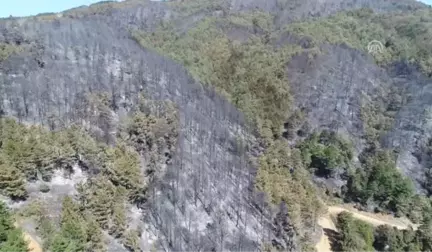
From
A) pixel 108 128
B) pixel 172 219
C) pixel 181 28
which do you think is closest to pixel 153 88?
pixel 108 128

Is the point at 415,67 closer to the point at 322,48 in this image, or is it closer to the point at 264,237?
the point at 322,48

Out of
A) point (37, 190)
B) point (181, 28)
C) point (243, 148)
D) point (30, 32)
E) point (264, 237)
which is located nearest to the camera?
point (37, 190)

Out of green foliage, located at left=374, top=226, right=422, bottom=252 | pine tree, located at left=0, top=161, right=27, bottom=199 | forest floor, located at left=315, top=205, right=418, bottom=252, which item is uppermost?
pine tree, located at left=0, top=161, right=27, bottom=199

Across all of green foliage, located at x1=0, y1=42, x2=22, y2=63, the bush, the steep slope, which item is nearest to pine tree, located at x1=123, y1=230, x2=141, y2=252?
the steep slope

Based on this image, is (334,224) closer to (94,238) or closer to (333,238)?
(333,238)

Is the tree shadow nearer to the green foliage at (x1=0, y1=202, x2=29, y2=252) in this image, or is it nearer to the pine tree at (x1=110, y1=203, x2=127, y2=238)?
the pine tree at (x1=110, y1=203, x2=127, y2=238)

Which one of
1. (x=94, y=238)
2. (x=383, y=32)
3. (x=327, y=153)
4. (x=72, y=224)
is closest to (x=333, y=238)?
(x=327, y=153)
